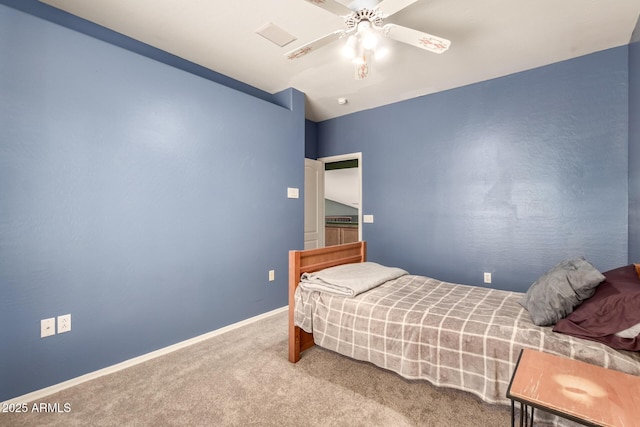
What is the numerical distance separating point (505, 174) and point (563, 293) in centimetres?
199

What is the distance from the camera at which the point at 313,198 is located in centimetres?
445

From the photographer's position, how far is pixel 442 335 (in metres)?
1.63

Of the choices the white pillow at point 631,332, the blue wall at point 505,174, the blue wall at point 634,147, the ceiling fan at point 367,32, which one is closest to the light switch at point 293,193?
the blue wall at point 505,174

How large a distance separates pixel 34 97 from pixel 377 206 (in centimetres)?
365

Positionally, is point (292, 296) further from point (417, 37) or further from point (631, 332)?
point (417, 37)

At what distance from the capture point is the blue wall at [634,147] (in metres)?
2.32

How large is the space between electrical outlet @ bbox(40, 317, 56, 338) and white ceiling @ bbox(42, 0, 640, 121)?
7.49 feet

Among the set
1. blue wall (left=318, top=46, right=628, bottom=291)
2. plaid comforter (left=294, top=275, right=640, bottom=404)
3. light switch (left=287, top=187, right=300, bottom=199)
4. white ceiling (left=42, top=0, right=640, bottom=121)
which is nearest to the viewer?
plaid comforter (left=294, top=275, right=640, bottom=404)

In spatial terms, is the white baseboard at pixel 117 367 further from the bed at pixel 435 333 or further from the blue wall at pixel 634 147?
the blue wall at pixel 634 147

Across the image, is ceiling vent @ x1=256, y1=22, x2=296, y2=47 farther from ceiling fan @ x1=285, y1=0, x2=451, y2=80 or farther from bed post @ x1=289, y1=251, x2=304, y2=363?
bed post @ x1=289, y1=251, x2=304, y2=363

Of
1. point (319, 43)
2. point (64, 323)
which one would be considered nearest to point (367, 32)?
point (319, 43)

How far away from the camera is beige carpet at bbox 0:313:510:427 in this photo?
5.32 feet

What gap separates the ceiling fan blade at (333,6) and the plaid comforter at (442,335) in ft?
6.20

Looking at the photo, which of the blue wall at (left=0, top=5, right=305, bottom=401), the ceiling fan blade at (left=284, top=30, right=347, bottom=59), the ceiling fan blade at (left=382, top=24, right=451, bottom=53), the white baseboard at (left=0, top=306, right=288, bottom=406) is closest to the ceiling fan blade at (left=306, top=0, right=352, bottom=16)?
the ceiling fan blade at (left=284, top=30, right=347, bottom=59)
